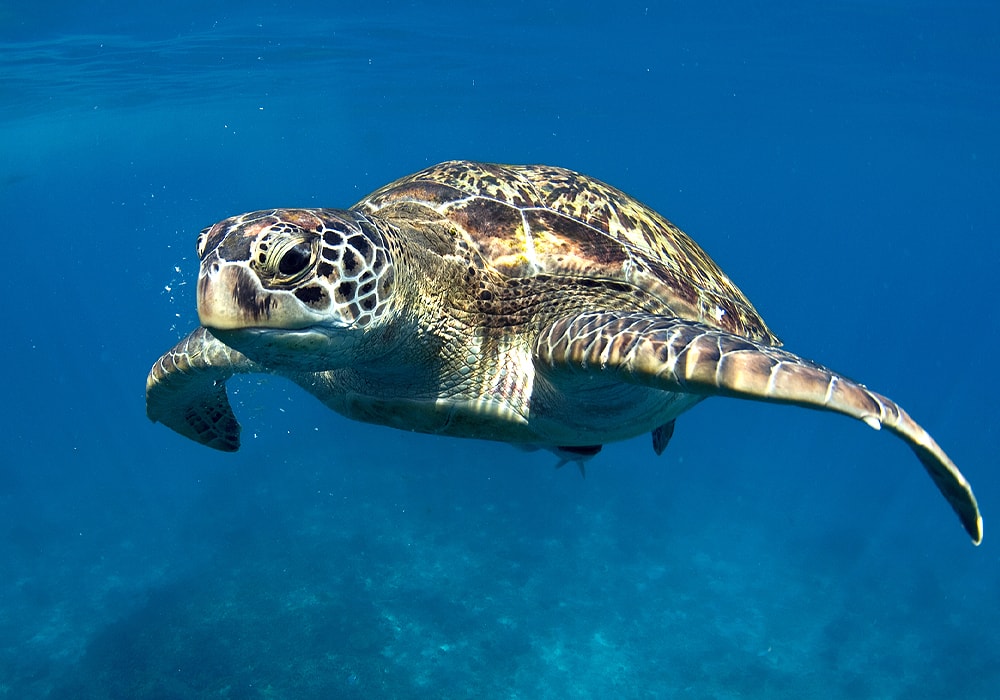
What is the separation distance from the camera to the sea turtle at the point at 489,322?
7.48 ft

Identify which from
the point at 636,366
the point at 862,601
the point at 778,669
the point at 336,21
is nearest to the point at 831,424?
the point at 862,601

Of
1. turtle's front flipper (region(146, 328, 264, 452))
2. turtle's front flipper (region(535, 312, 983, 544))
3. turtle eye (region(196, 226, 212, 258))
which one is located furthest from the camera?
turtle's front flipper (region(146, 328, 264, 452))

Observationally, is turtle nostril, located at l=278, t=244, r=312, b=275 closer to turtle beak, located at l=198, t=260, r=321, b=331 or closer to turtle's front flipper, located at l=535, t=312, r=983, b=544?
turtle beak, located at l=198, t=260, r=321, b=331

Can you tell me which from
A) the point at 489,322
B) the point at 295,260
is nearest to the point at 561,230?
the point at 489,322

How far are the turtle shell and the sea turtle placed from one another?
11mm

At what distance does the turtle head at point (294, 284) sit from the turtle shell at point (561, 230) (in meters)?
0.92

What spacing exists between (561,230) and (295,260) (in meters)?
1.61

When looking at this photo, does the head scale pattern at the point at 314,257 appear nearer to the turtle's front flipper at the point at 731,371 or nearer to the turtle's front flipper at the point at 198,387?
the turtle's front flipper at the point at 731,371

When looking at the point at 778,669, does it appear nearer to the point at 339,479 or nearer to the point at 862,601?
the point at 862,601

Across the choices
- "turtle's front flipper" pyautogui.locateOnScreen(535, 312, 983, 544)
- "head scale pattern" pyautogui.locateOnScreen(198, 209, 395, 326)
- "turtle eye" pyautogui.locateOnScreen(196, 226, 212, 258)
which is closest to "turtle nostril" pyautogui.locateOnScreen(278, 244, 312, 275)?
"head scale pattern" pyautogui.locateOnScreen(198, 209, 395, 326)

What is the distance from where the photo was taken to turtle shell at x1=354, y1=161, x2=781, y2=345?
337cm

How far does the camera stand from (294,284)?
2279 millimetres

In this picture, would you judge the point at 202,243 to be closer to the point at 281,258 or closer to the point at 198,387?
the point at 281,258

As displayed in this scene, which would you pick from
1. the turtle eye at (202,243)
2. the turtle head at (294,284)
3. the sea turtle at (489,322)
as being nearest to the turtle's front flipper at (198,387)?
the sea turtle at (489,322)
